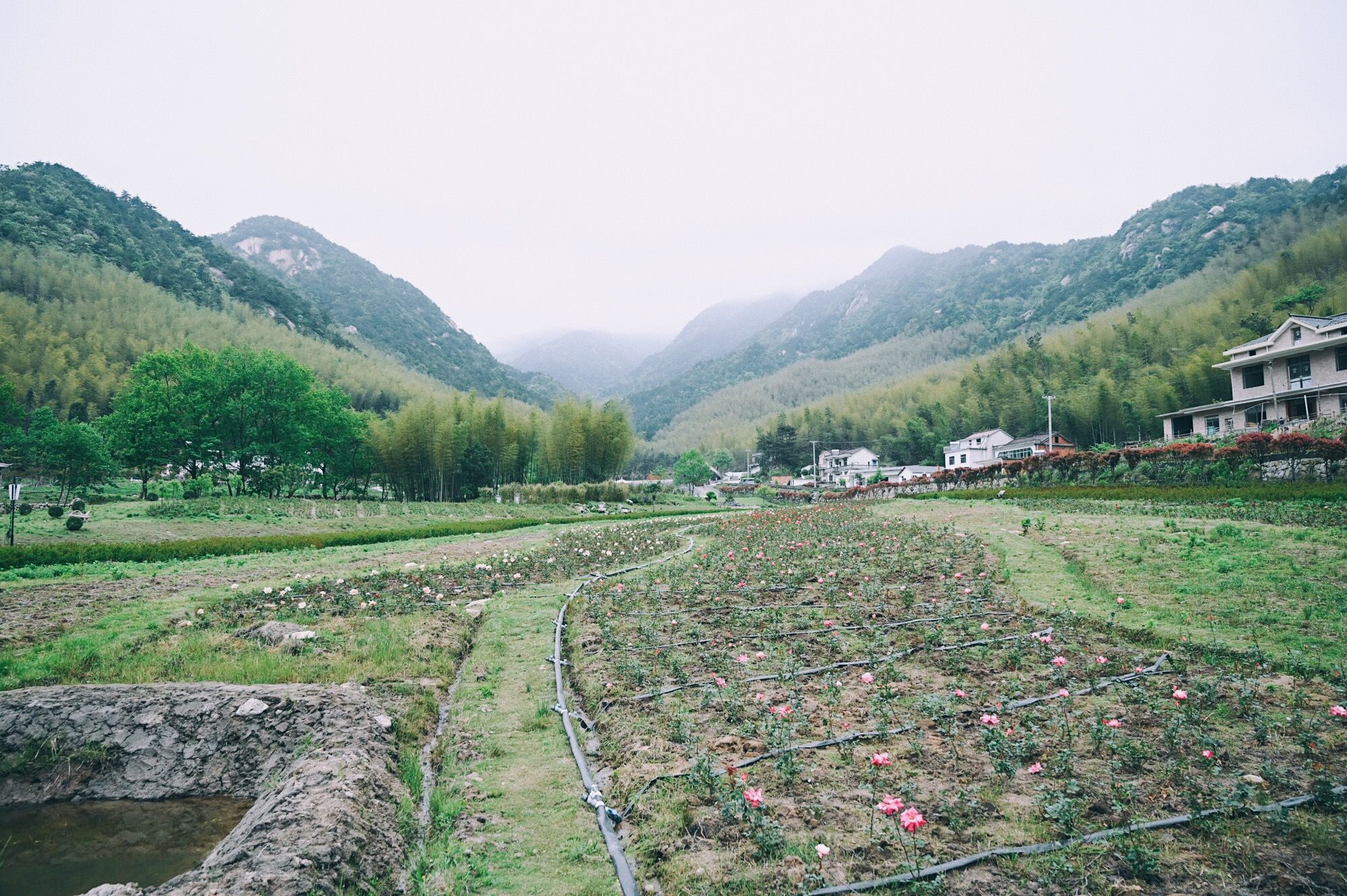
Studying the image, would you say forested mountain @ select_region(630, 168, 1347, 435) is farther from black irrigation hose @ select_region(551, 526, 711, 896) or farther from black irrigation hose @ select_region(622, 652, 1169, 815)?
black irrigation hose @ select_region(551, 526, 711, 896)

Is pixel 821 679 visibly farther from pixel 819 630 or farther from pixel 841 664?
pixel 819 630

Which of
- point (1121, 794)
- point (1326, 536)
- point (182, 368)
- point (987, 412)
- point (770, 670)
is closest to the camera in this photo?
point (1121, 794)

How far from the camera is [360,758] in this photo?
3855 mm

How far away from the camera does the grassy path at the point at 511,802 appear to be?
2.94 m

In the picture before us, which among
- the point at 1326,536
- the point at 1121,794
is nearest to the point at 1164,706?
the point at 1121,794

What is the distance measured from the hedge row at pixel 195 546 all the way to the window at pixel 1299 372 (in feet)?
125

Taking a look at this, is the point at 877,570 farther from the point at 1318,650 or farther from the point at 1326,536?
the point at 1326,536

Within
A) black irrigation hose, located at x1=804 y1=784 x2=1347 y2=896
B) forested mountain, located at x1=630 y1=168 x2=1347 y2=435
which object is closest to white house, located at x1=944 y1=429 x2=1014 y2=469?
forested mountain, located at x1=630 y1=168 x2=1347 y2=435

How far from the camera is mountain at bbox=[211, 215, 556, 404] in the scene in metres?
127

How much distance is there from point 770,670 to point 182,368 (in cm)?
4246

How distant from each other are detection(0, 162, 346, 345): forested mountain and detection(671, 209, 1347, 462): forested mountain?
3313 inches

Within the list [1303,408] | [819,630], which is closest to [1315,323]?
[1303,408]

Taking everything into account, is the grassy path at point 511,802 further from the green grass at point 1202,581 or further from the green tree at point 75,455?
the green tree at point 75,455

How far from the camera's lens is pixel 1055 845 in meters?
2.59
